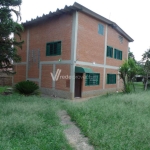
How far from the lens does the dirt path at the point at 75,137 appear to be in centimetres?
467

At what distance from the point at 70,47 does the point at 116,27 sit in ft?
24.7

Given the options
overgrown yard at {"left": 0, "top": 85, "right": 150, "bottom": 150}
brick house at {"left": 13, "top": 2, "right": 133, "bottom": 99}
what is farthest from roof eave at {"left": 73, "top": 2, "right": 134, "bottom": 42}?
overgrown yard at {"left": 0, "top": 85, "right": 150, "bottom": 150}

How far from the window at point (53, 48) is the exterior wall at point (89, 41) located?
2039mm

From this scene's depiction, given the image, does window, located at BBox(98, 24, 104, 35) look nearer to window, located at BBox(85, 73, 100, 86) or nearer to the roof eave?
the roof eave

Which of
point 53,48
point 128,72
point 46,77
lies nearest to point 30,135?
point 46,77

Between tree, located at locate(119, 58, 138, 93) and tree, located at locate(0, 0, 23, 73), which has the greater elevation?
tree, located at locate(0, 0, 23, 73)

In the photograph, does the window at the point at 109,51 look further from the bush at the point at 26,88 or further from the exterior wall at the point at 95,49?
the bush at the point at 26,88

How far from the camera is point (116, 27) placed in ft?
59.6

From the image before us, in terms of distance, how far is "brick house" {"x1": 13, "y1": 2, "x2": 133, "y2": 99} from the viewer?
1353 cm

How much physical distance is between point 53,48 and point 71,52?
95.2 inches

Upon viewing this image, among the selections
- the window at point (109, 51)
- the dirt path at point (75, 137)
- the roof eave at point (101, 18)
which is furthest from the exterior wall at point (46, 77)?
the dirt path at point (75, 137)

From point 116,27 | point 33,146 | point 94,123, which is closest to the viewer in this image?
point 33,146

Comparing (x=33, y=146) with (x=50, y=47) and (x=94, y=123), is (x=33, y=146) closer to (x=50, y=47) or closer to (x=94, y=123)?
(x=94, y=123)

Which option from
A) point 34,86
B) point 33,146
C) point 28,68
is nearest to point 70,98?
point 34,86
